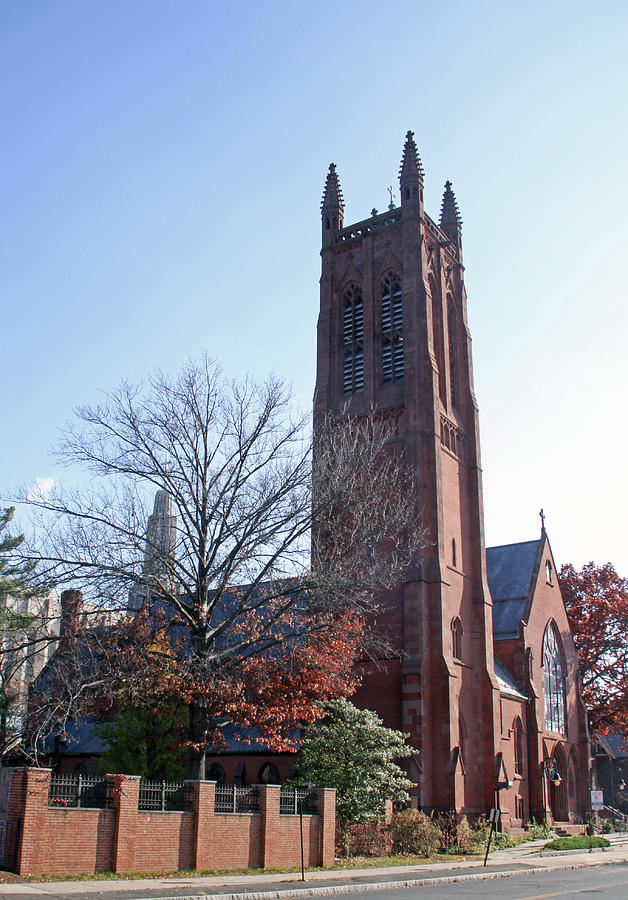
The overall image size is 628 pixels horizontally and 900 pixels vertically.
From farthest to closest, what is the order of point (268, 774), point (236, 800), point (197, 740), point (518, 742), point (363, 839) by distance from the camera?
1. point (518, 742)
2. point (268, 774)
3. point (363, 839)
4. point (197, 740)
5. point (236, 800)

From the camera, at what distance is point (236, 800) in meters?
20.5

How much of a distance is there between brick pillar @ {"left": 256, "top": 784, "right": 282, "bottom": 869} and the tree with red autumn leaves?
3671 cm

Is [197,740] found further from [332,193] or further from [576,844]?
[332,193]

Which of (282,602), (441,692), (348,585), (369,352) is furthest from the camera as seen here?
(369,352)

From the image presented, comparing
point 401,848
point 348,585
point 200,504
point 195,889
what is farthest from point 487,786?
point 195,889

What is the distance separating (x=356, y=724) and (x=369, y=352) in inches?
697

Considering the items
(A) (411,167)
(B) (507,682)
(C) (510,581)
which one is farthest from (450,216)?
(B) (507,682)

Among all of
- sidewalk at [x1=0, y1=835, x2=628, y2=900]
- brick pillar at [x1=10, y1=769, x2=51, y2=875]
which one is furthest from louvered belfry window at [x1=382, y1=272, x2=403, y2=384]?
brick pillar at [x1=10, y1=769, x2=51, y2=875]

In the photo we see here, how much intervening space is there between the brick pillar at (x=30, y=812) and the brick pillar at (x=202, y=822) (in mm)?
4099

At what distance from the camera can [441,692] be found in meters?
30.6

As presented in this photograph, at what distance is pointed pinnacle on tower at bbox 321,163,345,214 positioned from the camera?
43312 millimetres

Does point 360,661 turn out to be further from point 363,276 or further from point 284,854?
point 363,276

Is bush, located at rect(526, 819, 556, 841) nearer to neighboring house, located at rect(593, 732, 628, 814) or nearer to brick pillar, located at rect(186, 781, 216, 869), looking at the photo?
brick pillar, located at rect(186, 781, 216, 869)

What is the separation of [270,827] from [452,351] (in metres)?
25.8
